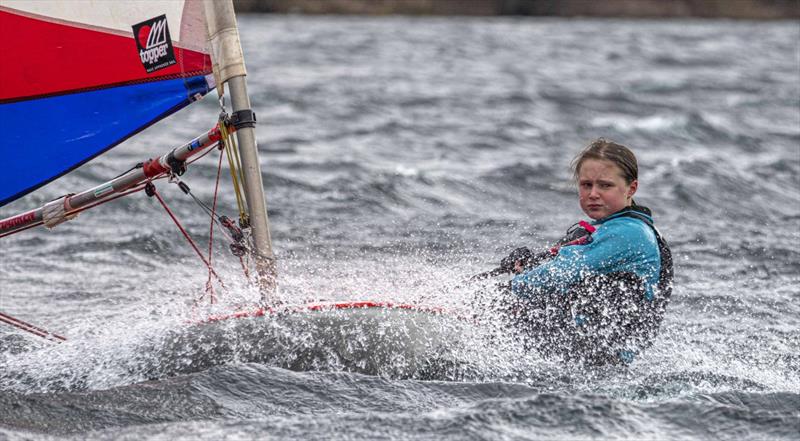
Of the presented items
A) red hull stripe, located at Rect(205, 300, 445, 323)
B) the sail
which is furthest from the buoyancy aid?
the sail

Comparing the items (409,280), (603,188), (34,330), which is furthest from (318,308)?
(409,280)

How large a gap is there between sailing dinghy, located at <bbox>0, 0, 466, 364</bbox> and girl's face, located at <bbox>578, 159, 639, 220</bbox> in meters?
1.01

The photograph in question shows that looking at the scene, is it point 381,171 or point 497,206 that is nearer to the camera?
point 497,206

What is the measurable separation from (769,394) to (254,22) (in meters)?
34.3

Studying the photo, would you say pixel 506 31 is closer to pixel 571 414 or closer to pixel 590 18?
pixel 590 18

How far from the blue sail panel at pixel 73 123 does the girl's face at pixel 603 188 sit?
200 centimetres

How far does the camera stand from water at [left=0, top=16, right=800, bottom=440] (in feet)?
16.1

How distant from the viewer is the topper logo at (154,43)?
17.8 feet

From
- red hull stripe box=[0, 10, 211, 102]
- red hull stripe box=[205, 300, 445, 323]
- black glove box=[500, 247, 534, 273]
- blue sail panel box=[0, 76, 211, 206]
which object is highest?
red hull stripe box=[0, 10, 211, 102]

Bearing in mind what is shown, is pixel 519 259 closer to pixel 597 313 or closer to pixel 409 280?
pixel 597 313

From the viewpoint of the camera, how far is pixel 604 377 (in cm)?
534

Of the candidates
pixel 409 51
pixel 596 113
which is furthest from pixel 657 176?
pixel 409 51

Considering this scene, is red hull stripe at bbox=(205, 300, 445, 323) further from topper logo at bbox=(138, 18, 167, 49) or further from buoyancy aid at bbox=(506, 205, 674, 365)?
topper logo at bbox=(138, 18, 167, 49)

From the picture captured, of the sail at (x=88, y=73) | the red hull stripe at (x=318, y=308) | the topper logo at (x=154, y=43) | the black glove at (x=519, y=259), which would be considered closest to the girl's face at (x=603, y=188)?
the black glove at (x=519, y=259)
